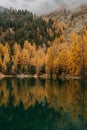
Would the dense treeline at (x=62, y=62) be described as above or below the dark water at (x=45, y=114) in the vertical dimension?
above

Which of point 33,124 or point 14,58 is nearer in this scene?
point 33,124

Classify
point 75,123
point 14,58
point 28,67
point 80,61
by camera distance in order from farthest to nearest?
1. point 14,58
2. point 28,67
3. point 80,61
4. point 75,123

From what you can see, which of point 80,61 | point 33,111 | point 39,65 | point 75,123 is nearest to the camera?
point 75,123

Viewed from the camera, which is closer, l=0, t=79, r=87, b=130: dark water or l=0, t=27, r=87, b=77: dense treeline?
l=0, t=79, r=87, b=130: dark water

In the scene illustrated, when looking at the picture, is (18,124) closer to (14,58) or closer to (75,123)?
(75,123)

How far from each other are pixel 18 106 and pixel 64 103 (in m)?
9.01

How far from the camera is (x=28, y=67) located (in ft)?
587

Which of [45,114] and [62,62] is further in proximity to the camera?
[62,62]

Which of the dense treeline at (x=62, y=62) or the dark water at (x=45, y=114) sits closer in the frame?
the dark water at (x=45, y=114)

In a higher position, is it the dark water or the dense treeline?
the dense treeline

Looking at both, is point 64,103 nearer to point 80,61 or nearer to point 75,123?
point 75,123

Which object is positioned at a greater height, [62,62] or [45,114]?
[62,62]

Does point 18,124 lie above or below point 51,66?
below

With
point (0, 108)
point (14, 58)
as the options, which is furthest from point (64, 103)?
point (14, 58)
